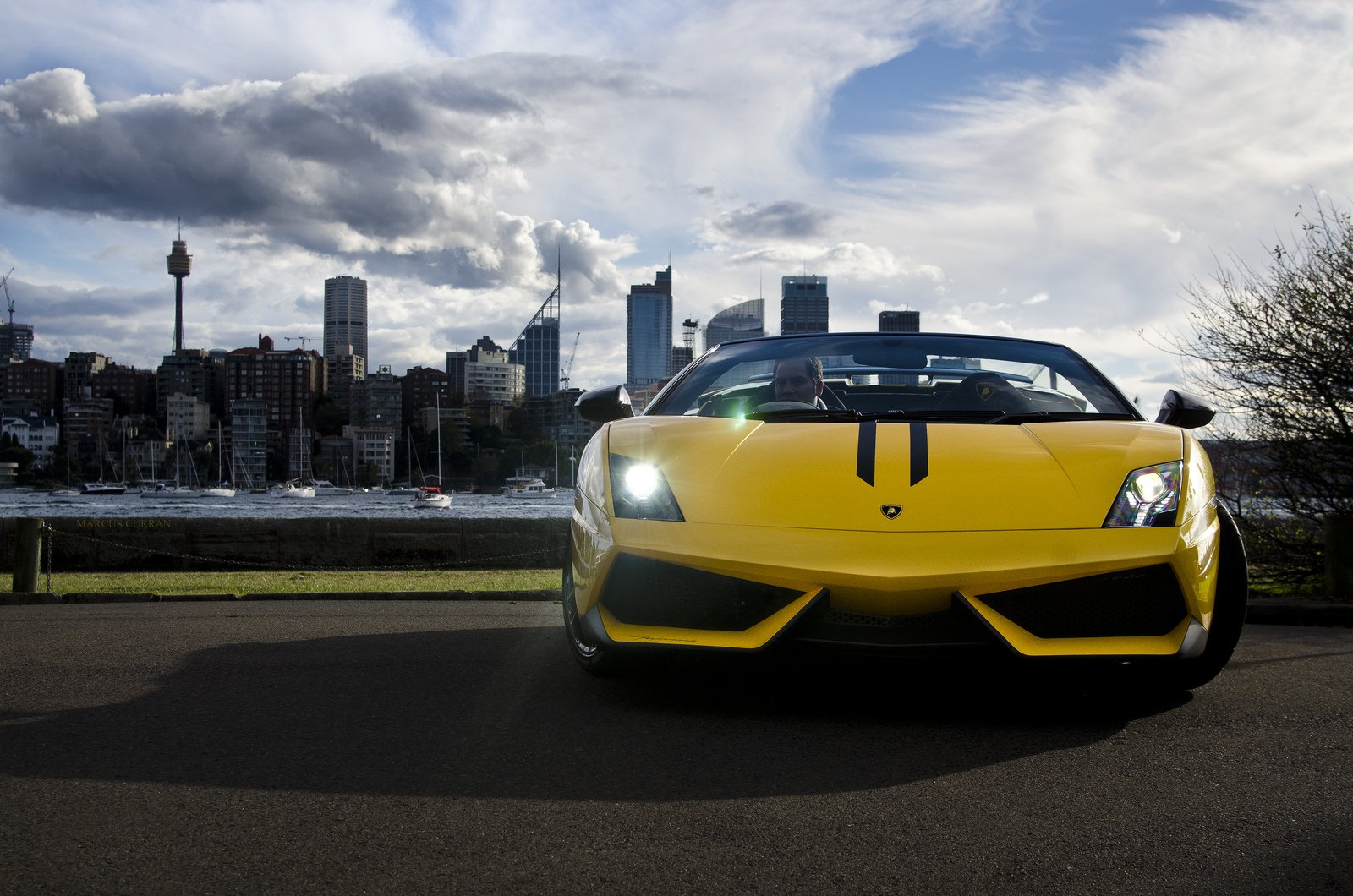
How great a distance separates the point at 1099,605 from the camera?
3496mm

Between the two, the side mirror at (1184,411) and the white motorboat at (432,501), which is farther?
the white motorboat at (432,501)

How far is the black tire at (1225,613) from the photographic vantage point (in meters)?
3.76

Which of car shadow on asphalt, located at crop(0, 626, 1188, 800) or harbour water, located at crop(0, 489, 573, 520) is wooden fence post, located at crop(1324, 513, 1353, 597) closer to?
car shadow on asphalt, located at crop(0, 626, 1188, 800)

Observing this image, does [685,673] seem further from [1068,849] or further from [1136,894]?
[1136,894]

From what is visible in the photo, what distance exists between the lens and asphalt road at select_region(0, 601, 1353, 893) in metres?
2.25

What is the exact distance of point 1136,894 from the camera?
2.13m

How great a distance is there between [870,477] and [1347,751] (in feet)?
5.01

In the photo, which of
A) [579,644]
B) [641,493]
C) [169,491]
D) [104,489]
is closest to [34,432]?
[104,489]

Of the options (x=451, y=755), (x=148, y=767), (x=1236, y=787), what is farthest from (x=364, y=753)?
(x=1236, y=787)

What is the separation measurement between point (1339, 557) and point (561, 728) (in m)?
6.95

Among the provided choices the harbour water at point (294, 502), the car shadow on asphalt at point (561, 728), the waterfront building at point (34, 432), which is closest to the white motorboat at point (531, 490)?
the harbour water at point (294, 502)

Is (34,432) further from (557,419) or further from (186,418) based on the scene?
(557,419)

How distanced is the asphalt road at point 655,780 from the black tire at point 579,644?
9 centimetres

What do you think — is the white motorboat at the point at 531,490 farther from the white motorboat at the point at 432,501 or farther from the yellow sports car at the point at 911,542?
the yellow sports car at the point at 911,542
